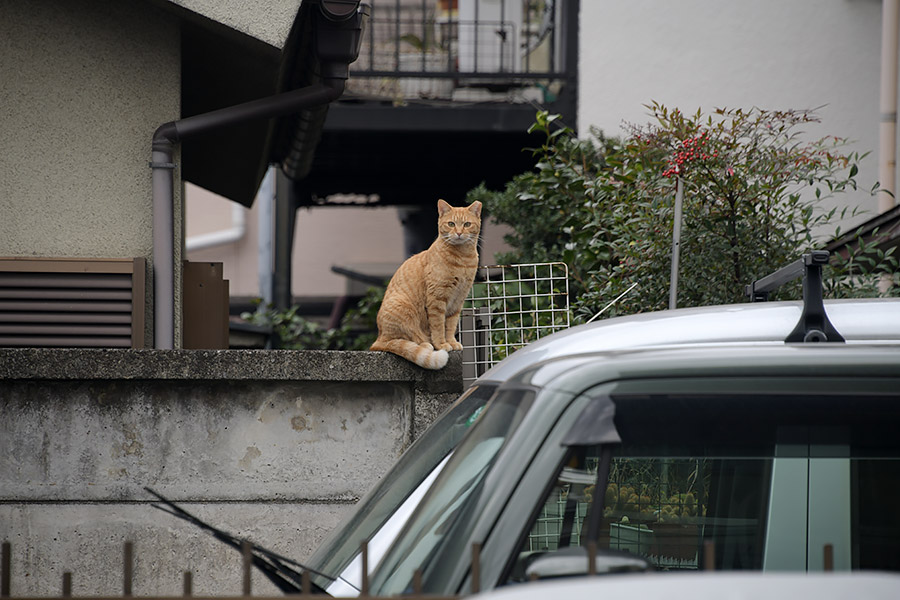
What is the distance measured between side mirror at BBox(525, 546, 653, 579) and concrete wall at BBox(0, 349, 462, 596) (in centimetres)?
252

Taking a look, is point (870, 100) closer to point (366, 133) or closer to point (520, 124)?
point (520, 124)

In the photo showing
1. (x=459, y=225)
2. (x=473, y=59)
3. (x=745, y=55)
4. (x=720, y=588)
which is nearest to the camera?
(x=720, y=588)

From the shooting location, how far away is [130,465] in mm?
3973

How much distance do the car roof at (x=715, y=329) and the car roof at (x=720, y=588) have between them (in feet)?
1.61

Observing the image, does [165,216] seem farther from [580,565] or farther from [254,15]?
[580,565]

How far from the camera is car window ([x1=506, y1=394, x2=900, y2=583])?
1.60m

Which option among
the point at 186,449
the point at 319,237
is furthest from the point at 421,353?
the point at 319,237

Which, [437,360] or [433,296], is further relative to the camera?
[433,296]

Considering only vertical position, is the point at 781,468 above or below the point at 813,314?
below

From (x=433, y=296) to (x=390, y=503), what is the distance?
2185 mm

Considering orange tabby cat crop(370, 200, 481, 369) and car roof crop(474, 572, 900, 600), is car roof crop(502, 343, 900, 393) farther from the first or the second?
orange tabby cat crop(370, 200, 481, 369)

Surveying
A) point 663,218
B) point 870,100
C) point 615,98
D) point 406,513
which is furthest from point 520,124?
point 406,513

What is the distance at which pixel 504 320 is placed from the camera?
524 centimetres

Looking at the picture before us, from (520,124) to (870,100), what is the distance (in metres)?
3.36
